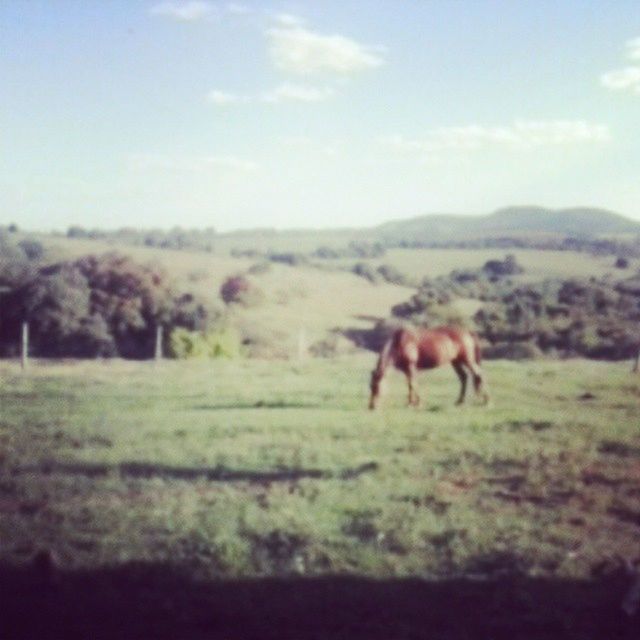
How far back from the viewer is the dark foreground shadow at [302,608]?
4.09 m

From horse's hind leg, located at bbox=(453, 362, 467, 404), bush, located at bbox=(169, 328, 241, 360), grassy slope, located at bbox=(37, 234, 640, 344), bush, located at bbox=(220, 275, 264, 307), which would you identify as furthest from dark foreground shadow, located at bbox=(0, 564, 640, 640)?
bush, located at bbox=(220, 275, 264, 307)

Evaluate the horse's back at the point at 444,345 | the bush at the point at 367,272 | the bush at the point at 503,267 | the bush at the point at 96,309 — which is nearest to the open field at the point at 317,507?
the bush at the point at 96,309

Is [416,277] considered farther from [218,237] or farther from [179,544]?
[179,544]

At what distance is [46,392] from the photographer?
703 centimetres

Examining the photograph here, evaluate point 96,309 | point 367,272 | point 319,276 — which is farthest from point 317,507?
point 96,309

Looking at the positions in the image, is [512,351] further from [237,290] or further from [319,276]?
→ [237,290]

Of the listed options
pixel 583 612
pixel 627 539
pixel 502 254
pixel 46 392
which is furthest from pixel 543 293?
pixel 46 392

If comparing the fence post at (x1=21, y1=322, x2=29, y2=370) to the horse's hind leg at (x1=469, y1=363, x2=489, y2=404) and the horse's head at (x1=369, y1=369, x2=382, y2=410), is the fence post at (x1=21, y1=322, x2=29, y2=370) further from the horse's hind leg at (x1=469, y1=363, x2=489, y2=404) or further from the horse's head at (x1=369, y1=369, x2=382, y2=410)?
the horse's hind leg at (x1=469, y1=363, x2=489, y2=404)

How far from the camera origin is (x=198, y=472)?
619 centimetres

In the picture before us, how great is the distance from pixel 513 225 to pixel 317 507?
3.65m

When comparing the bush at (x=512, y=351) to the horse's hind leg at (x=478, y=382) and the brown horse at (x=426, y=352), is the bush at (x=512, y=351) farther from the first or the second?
the horse's hind leg at (x=478, y=382)

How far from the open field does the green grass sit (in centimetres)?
2

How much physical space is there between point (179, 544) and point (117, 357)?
5350 mm

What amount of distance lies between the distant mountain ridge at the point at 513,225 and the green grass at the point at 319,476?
4.92ft
